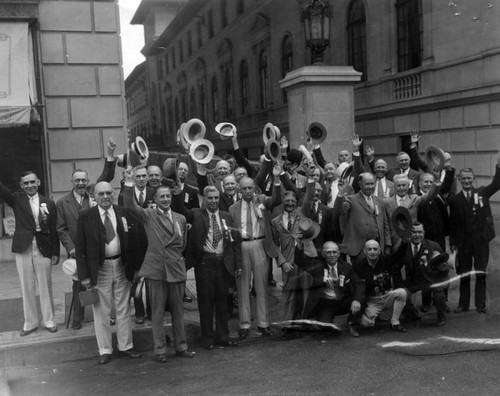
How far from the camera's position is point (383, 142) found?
19.5m

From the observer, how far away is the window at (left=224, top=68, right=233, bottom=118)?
2345 centimetres

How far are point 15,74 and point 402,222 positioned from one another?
7.54 metres

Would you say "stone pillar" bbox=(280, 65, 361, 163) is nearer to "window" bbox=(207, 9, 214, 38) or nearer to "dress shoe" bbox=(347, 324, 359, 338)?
"dress shoe" bbox=(347, 324, 359, 338)

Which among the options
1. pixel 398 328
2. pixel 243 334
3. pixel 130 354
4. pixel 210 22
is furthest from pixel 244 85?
pixel 130 354

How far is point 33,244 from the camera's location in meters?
6.91

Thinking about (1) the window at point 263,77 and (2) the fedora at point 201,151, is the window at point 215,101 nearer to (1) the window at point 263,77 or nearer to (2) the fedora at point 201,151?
(1) the window at point 263,77

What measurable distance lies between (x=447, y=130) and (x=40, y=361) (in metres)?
13.6

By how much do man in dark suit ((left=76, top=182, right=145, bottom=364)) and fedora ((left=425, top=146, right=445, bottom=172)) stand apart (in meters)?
3.80

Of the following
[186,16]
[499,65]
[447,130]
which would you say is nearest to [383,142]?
[447,130]

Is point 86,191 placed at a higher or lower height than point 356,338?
higher

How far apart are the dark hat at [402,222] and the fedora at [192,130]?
2.70 m

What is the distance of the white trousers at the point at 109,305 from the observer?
596cm

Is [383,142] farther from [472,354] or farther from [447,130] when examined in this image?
[472,354]

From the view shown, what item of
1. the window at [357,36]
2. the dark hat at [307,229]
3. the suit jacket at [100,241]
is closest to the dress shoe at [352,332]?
the dark hat at [307,229]
